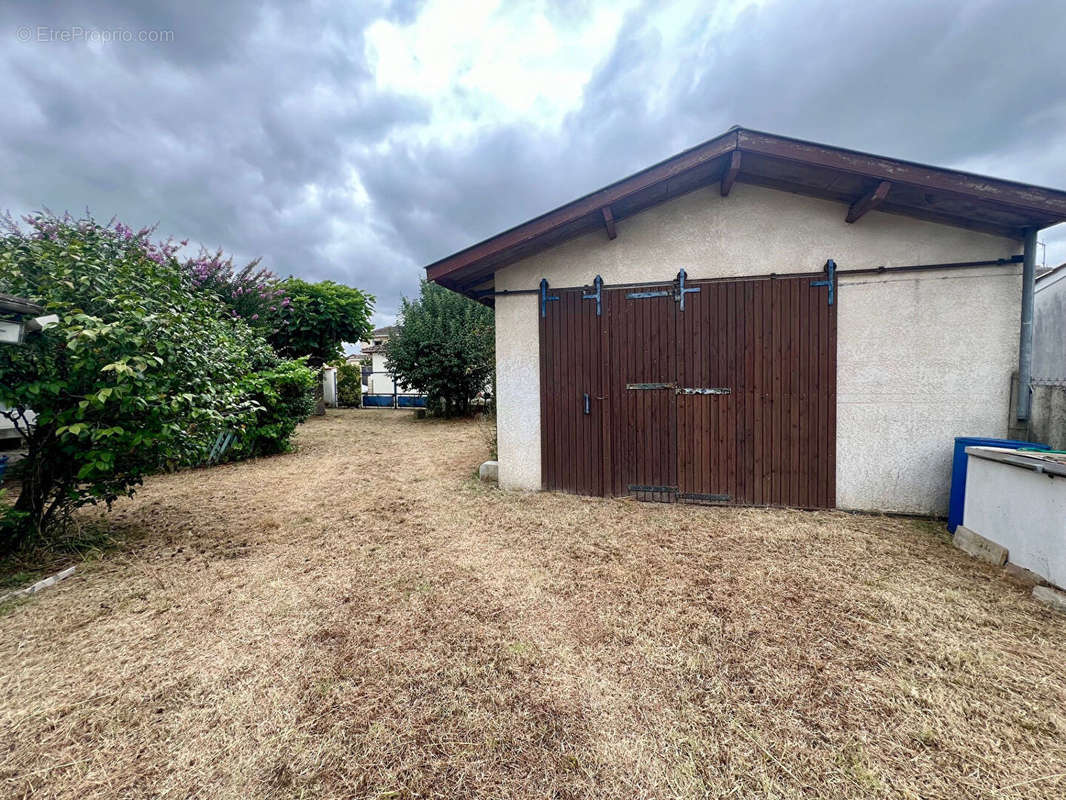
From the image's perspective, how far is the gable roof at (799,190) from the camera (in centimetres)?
315

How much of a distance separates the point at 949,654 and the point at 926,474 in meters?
2.48

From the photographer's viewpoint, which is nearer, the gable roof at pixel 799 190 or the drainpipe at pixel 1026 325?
the gable roof at pixel 799 190

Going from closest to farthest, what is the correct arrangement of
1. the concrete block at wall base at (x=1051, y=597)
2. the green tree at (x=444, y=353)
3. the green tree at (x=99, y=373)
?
the concrete block at wall base at (x=1051, y=597) < the green tree at (x=99, y=373) < the green tree at (x=444, y=353)

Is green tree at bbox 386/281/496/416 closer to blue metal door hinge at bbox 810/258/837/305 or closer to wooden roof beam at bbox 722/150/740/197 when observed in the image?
wooden roof beam at bbox 722/150/740/197

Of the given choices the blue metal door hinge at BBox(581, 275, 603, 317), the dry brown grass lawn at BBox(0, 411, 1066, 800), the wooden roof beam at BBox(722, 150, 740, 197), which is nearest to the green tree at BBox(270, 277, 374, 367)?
the dry brown grass lawn at BBox(0, 411, 1066, 800)

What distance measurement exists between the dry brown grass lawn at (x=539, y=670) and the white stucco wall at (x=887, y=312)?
684 mm

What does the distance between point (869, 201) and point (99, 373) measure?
20.3 ft

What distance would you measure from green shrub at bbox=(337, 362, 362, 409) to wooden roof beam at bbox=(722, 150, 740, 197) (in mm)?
16709

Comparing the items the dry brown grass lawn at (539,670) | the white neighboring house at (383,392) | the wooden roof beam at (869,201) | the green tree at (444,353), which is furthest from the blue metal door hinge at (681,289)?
the white neighboring house at (383,392)

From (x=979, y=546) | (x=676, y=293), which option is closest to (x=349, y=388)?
(x=676, y=293)

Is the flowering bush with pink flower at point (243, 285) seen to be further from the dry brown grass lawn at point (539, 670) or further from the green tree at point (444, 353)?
the dry brown grass lawn at point (539, 670)

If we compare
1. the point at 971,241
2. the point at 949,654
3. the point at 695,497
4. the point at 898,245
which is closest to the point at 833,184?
the point at 898,245

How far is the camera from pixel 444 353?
12281 millimetres

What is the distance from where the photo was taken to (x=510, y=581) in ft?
9.00
